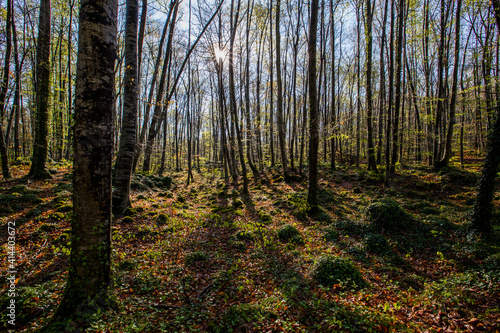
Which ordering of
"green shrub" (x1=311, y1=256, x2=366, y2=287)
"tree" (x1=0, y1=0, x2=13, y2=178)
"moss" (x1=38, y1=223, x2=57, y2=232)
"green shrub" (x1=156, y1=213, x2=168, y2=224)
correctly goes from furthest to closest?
1. "tree" (x1=0, y1=0, x2=13, y2=178)
2. "green shrub" (x1=156, y1=213, x2=168, y2=224)
3. "moss" (x1=38, y1=223, x2=57, y2=232)
4. "green shrub" (x1=311, y1=256, x2=366, y2=287)

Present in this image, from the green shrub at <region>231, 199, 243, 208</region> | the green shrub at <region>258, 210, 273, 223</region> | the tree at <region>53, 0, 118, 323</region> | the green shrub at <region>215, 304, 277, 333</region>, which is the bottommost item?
the green shrub at <region>215, 304, 277, 333</region>

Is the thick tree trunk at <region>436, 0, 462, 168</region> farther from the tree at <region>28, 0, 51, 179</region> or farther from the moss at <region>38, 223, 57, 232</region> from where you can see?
the tree at <region>28, 0, 51, 179</region>

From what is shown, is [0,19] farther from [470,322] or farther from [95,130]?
[470,322]

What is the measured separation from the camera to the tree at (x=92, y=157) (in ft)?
8.74

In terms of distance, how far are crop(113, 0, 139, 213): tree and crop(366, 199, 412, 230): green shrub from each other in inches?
333

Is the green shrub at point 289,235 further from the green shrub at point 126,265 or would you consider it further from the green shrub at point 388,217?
the green shrub at point 126,265

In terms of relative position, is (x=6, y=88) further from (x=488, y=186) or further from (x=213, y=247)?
(x=488, y=186)

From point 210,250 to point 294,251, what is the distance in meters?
2.46

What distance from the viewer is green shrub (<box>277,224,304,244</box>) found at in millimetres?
6655

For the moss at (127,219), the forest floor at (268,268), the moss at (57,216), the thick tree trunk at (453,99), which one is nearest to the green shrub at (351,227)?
the forest floor at (268,268)

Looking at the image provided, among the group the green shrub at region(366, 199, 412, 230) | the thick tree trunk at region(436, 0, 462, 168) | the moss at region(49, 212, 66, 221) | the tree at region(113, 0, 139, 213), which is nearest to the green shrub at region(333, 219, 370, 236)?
the green shrub at region(366, 199, 412, 230)

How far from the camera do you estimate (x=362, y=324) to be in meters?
3.12

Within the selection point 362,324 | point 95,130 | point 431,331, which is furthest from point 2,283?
point 431,331

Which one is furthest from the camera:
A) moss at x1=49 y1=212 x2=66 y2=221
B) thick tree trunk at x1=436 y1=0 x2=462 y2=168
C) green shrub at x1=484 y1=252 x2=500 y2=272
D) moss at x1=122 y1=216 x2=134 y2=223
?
thick tree trunk at x1=436 y1=0 x2=462 y2=168
